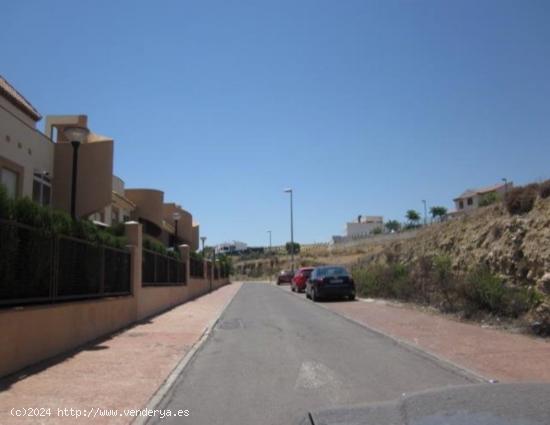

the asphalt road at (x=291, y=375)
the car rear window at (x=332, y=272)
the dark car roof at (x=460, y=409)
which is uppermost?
the car rear window at (x=332, y=272)

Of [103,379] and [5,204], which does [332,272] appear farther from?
[5,204]

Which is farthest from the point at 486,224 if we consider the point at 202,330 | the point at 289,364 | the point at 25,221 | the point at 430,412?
the point at 430,412

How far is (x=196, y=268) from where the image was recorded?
38.5 m

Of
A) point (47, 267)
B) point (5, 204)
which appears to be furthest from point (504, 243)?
point (5, 204)

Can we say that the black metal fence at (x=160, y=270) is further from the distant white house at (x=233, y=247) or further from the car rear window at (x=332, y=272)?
the distant white house at (x=233, y=247)

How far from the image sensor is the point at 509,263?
22.4m

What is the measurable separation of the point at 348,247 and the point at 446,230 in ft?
234

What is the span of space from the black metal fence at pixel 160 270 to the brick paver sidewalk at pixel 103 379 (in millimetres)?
6106

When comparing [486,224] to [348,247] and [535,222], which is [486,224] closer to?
[535,222]

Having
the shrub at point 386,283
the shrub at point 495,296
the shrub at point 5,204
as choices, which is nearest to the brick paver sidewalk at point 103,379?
the shrub at point 5,204

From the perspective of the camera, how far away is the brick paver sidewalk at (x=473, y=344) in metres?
9.43

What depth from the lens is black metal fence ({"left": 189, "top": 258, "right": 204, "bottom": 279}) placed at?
3554 centimetres

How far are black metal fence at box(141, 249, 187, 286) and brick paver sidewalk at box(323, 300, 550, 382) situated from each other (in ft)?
22.9

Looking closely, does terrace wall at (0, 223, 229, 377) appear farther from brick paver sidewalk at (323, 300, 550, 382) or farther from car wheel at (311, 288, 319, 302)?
car wheel at (311, 288, 319, 302)
